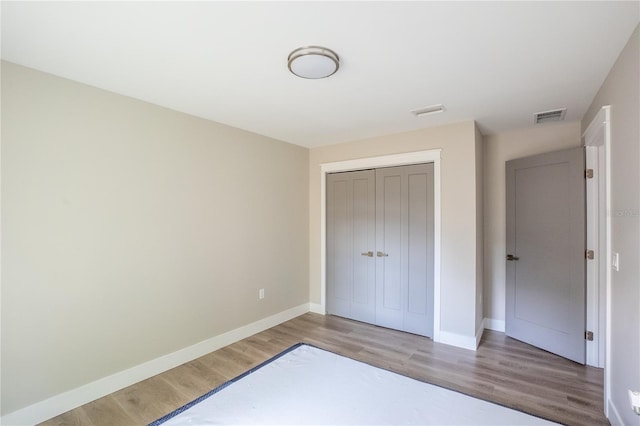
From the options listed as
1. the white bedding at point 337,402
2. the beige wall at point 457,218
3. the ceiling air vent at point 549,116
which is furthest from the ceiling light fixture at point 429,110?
the white bedding at point 337,402

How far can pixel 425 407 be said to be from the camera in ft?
7.10

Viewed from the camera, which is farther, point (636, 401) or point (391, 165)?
point (391, 165)

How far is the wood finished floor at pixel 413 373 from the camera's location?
2191 millimetres

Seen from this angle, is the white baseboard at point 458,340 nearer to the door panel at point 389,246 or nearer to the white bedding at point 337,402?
the door panel at point 389,246

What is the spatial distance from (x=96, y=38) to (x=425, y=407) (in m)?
3.21

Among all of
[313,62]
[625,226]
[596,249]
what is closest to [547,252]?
[596,249]

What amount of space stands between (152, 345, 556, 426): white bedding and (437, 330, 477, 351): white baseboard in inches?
39.7

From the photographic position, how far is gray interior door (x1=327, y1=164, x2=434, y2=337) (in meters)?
3.56

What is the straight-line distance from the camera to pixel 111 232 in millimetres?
2436

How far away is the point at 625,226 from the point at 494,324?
7.78 feet

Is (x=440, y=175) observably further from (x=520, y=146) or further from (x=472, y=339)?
(x=472, y=339)

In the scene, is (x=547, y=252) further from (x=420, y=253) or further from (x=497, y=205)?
(x=420, y=253)

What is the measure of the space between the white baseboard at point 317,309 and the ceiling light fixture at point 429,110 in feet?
9.60

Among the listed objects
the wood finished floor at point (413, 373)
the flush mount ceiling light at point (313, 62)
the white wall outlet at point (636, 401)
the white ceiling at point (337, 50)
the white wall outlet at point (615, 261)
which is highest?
the white ceiling at point (337, 50)
